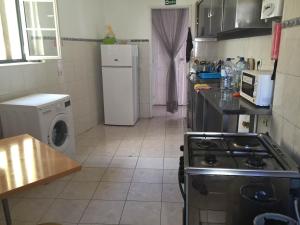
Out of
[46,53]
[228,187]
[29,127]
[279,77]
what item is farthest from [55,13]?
[228,187]

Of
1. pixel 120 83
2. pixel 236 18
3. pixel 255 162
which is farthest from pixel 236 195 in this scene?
pixel 120 83

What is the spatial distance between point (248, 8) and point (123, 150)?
7.43 feet

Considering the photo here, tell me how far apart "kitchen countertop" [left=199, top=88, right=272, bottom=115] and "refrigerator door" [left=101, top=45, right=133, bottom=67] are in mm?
2115

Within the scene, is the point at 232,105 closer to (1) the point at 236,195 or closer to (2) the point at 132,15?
(1) the point at 236,195

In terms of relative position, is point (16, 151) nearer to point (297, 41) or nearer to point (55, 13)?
point (297, 41)

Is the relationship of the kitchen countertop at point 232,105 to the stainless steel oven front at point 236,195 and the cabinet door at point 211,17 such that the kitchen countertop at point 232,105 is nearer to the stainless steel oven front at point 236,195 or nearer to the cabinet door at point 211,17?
the stainless steel oven front at point 236,195

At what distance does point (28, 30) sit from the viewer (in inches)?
110

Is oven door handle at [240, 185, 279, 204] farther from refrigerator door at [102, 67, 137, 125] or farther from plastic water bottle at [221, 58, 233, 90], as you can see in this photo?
refrigerator door at [102, 67, 137, 125]

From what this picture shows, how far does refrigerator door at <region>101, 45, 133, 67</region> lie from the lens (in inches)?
165

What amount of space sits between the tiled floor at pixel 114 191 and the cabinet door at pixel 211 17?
1.58 metres

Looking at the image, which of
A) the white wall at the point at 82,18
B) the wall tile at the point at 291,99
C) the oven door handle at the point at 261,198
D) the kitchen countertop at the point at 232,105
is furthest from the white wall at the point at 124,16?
the oven door handle at the point at 261,198

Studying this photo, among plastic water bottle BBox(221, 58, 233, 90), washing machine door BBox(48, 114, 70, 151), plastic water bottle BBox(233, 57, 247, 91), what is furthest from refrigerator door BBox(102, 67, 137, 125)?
plastic water bottle BBox(233, 57, 247, 91)

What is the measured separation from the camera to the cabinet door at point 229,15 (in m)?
2.14

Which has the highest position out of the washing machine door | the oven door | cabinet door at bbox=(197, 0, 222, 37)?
cabinet door at bbox=(197, 0, 222, 37)
